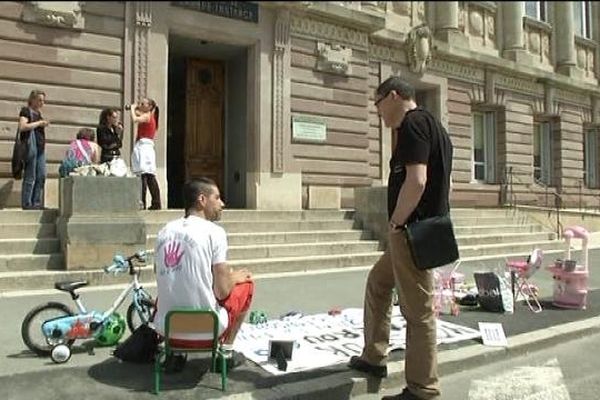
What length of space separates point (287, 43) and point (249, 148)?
2.83m

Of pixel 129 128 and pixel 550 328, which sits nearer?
pixel 550 328

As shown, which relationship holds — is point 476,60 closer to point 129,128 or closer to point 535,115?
point 535,115

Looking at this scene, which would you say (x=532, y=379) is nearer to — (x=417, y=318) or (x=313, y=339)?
(x=417, y=318)

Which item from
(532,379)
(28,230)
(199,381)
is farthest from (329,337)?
(28,230)

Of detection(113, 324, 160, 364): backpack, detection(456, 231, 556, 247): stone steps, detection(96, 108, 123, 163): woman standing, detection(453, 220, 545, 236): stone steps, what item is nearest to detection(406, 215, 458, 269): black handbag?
detection(113, 324, 160, 364): backpack

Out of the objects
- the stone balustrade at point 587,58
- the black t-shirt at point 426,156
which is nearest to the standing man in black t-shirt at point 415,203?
the black t-shirt at point 426,156

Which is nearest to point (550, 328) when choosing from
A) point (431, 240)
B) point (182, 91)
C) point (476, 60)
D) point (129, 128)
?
point (431, 240)

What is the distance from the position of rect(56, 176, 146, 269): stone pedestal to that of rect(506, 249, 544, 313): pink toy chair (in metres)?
5.42

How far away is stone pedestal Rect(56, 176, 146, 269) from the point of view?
938 centimetres

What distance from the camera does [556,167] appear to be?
2616 centimetres

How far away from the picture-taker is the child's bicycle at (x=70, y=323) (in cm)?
536

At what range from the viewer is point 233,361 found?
524cm

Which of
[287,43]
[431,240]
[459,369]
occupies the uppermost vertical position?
[287,43]

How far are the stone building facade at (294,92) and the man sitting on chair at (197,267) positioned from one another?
3554mm
